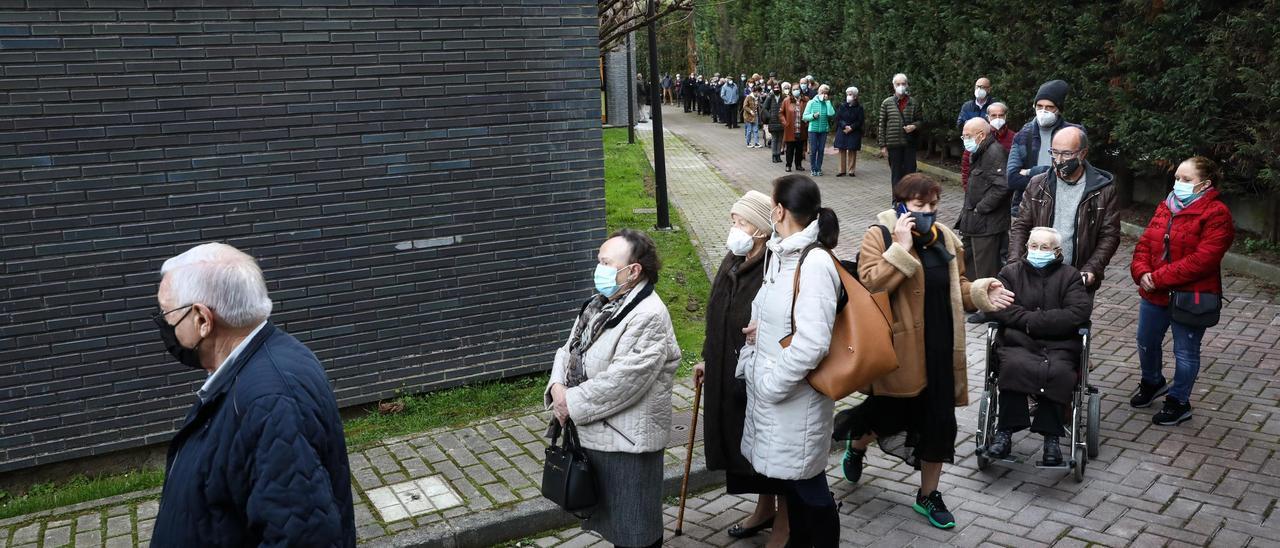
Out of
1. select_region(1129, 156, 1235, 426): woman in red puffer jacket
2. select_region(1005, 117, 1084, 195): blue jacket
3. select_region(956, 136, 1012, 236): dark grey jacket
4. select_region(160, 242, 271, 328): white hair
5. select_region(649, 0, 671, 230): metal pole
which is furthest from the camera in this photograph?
select_region(649, 0, 671, 230): metal pole

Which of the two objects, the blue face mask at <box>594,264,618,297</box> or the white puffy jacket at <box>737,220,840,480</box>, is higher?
the blue face mask at <box>594,264,618,297</box>

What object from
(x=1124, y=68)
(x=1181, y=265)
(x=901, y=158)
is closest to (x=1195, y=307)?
(x=1181, y=265)

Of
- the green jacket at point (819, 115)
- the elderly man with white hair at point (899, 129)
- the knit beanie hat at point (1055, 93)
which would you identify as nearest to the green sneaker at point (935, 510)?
the knit beanie hat at point (1055, 93)

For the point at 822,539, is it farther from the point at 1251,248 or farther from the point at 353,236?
the point at 1251,248

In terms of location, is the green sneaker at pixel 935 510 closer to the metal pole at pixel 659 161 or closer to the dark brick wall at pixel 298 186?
the dark brick wall at pixel 298 186

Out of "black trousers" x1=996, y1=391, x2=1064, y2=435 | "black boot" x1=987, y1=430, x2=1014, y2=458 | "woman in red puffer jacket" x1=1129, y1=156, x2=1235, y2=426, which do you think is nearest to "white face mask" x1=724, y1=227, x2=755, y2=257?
"black trousers" x1=996, y1=391, x2=1064, y2=435

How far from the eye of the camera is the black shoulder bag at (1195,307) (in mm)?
6598

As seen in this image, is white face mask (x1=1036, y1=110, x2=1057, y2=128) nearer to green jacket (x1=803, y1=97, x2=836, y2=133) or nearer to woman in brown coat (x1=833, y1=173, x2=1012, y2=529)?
woman in brown coat (x1=833, y1=173, x2=1012, y2=529)

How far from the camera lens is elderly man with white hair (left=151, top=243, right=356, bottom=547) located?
115 inches

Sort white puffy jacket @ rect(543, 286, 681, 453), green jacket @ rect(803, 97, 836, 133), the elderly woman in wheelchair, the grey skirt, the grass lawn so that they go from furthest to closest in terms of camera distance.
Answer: green jacket @ rect(803, 97, 836, 133) → the grass lawn → the elderly woman in wheelchair → the grey skirt → white puffy jacket @ rect(543, 286, 681, 453)

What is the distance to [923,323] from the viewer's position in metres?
5.41

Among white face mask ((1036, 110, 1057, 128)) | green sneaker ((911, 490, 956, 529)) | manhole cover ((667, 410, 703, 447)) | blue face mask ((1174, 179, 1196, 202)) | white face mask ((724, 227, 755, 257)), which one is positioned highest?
white face mask ((1036, 110, 1057, 128))

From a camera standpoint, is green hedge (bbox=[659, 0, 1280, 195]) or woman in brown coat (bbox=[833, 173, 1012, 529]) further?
green hedge (bbox=[659, 0, 1280, 195])

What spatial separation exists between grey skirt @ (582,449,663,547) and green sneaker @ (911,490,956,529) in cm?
174
